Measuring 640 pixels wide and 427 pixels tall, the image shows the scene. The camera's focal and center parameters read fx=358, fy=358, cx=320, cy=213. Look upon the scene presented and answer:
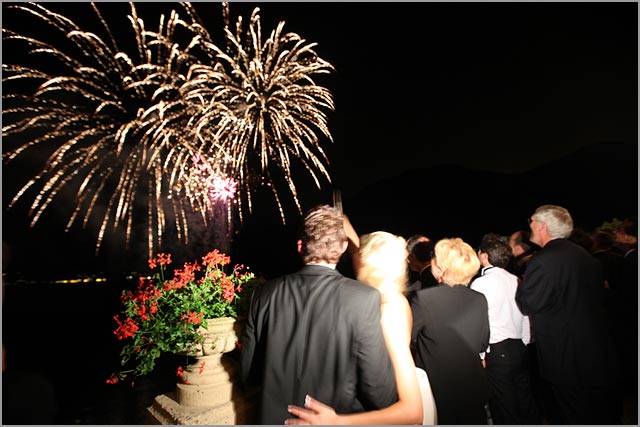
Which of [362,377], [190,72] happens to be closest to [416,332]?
[362,377]

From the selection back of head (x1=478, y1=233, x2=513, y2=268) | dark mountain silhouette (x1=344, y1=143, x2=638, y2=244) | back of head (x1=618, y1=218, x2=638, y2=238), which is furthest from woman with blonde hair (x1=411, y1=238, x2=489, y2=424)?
dark mountain silhouette (x1=344, y1=143, x2=638, y2=244)

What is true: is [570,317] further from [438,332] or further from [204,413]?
[204,413]

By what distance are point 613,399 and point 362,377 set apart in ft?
10.3

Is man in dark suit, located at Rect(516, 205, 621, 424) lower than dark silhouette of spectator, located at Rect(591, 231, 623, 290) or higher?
lower

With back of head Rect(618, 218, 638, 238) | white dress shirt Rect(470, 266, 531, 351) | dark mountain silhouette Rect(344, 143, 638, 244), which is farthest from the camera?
dark mountain silhouette Rect(344, 143, 638, 244)

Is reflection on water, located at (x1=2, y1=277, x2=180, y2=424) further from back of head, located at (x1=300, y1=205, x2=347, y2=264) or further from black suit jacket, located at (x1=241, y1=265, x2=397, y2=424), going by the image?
back of head, located at (x1=300, y1=205, x2=347, y2=264)

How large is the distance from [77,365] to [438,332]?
61.6 ft

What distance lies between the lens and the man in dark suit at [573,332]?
11.4ft

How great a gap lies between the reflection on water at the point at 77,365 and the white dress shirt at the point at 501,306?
148 inches

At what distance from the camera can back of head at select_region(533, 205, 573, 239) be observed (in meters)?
3.79

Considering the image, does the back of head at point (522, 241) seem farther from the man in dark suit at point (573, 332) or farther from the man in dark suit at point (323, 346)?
the man in dark suit at point (323, 346)

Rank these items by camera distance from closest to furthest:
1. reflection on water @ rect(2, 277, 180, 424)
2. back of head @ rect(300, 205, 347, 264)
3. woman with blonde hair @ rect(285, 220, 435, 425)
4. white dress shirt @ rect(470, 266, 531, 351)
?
woman with blonde hair @ rect(285, 220, 435, 425) → back of head @ rect(300, 205, 347, 264) → white dress shirt @ rect(470, 266, 531, 351) → reflection on water @ rect(2, 277, 180, 424)

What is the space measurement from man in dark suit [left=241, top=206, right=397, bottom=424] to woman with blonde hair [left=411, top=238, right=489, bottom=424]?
3.66 feet

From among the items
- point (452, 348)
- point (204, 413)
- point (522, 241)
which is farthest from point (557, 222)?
point (204, 413)
